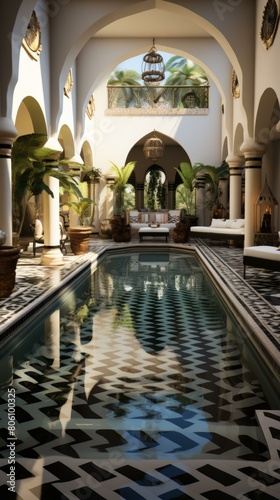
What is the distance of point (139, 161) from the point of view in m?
27.6

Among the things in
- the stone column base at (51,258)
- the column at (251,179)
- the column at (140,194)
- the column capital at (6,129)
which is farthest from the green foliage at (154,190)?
the column capital at (6,129)

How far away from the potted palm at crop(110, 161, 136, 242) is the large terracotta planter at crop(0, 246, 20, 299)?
10.6 metres

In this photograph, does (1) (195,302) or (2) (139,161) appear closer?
(1) (195,302)

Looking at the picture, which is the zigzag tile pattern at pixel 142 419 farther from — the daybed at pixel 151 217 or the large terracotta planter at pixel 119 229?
the daybed at pixel 151 217

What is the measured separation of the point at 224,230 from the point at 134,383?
39.3ft

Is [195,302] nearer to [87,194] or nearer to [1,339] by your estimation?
[1,339]

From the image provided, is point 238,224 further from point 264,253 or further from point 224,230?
point 264,253

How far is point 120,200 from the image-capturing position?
21.2m

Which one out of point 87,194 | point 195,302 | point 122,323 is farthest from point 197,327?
point 87,194

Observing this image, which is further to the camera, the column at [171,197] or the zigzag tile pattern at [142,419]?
the column at [171,197]

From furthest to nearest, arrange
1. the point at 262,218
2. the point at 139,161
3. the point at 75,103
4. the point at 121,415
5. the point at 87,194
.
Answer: the point at 139,161, the point at 87,194, the point at 75,103, the point at 262,218, the point at 121,415

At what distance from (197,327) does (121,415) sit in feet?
9.45

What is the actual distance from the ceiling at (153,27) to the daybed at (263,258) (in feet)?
24.5

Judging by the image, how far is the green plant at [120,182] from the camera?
2055 cm
